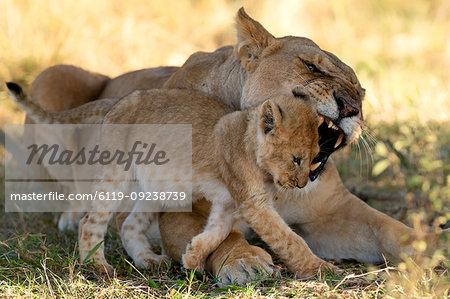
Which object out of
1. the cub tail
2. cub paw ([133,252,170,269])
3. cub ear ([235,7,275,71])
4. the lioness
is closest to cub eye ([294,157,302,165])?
the lioness

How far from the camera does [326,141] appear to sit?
3.38 m

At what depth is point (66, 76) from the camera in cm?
561

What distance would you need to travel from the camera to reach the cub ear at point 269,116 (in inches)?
120

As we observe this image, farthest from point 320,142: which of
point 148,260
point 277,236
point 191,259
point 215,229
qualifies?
point 148,260

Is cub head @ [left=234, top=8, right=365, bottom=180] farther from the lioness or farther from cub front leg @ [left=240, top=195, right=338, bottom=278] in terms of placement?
cub front leg @ [left=240, top=195, right=338, bottom=278]

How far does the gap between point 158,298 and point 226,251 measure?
23.1 inches

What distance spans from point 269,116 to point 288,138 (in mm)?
137

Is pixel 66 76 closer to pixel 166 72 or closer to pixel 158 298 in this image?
pixel 166 72

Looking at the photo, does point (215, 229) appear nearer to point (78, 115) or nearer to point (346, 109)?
point (346, 109)

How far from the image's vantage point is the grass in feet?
10.1

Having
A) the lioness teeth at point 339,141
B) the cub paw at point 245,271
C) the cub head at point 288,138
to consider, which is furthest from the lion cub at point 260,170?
the lioness teeth at point 339,141

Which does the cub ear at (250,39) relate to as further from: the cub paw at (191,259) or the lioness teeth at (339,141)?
the cub paw at (191,259)

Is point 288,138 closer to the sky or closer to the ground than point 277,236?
closer to the sky

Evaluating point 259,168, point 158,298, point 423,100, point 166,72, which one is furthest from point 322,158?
point 423,100
